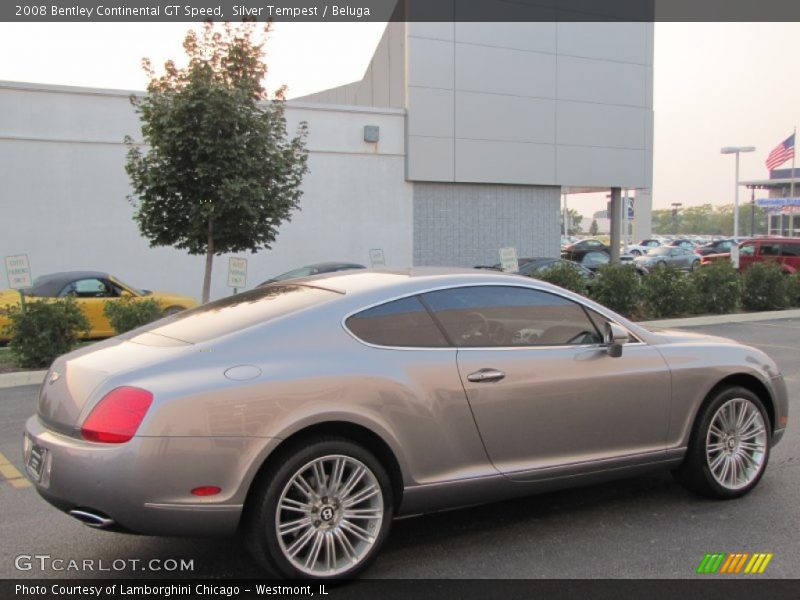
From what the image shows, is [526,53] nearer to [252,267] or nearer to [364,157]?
[364,157]

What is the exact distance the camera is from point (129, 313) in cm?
1229

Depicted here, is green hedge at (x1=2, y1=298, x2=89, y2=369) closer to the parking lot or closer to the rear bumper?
the parking lot

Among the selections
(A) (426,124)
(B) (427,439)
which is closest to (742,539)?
(B) (427,439)

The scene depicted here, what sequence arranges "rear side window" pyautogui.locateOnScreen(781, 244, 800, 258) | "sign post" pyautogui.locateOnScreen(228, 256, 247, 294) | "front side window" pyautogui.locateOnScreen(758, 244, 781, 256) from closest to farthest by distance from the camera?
"sign post" pyautogui.locateOnScreen(228, 256, 247, 294) < "rear side window" pyautogui.locateOnScreen(781, 244, 800, 258) < "front side window" pyautogui.locateOnScreen(758, 244, 781, 256)

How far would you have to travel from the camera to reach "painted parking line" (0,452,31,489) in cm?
569

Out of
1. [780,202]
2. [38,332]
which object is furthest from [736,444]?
[780,202]

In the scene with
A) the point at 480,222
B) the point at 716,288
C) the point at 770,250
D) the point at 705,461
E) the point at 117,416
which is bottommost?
the point at 705,461

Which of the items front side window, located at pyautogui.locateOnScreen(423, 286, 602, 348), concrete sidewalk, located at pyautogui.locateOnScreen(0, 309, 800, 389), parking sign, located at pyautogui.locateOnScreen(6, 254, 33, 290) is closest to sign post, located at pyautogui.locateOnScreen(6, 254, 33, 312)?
parking sign, located at pyautogui.locateOnScreen(6, 254, 33, 290)

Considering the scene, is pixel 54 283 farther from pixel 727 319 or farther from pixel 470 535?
pixel 727 319

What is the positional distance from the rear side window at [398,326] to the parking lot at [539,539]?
1189 millimetres

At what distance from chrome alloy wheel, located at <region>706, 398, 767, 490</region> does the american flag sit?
46.6 meters

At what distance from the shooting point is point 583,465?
14.9ft

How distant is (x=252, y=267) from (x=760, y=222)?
139 m

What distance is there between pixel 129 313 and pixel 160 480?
939cm
